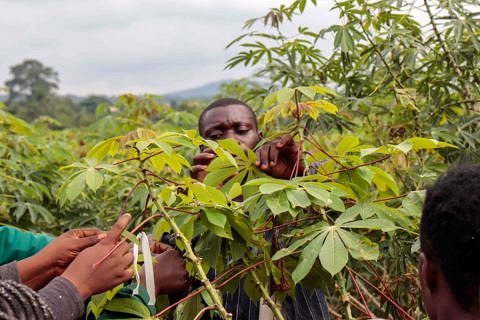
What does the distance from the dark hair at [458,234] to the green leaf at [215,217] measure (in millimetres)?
381

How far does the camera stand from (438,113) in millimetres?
2098

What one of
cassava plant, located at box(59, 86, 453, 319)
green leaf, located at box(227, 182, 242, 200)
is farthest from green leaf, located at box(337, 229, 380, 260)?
green leaf, located at box(227, 182, 242, 200)

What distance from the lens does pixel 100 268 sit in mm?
1021

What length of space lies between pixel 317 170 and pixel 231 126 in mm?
602

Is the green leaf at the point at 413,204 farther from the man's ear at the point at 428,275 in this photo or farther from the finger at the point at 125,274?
the finger at the point at 125,274

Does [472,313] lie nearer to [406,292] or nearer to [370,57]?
[406,292]

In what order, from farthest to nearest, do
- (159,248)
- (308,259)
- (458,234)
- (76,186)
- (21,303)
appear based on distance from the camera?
1. (159,248)
2. (76,186)
3. (308,259)
4. (21,303)
5. (458,234)

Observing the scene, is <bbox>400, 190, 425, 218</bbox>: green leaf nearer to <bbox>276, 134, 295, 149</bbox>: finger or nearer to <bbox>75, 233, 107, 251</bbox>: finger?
<bbox>276, 134, 295, 149</bbox>: finger

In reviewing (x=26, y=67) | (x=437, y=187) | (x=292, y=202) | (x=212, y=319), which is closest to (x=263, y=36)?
(x=212, y=319)

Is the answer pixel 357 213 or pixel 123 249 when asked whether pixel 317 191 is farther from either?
pixel 123 249

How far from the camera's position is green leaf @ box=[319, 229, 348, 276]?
3.29 ft

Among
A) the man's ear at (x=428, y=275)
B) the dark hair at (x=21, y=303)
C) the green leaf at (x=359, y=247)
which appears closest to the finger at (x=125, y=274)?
the dark hair at (x=21, y=303)

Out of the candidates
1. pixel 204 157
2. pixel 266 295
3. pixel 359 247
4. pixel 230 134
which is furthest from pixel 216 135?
pixel 359 247

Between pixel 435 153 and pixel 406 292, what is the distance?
456mm
